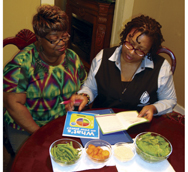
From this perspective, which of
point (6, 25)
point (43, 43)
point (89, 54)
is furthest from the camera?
point (89, 54)

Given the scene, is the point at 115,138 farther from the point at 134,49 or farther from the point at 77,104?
the point at 134,49

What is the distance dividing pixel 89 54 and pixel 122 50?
2.23m

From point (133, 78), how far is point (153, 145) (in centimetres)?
62

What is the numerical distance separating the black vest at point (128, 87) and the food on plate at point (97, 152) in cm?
59

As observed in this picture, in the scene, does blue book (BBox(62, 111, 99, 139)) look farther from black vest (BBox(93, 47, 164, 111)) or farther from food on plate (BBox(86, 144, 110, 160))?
black vest (BBox(93, 47, 164, 111))

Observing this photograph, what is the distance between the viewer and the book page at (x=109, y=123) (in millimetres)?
1156

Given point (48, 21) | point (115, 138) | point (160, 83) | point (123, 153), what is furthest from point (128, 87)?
point (48, 21)

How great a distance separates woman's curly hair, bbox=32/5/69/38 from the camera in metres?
1.27

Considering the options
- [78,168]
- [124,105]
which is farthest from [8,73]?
[124,105]

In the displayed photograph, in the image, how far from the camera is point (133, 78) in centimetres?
151

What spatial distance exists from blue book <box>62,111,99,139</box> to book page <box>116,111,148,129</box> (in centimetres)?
17

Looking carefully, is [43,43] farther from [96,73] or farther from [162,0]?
[162,0]

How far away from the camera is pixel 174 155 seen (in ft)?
3.45

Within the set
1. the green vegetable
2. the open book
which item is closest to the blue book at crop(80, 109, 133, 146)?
the open book
